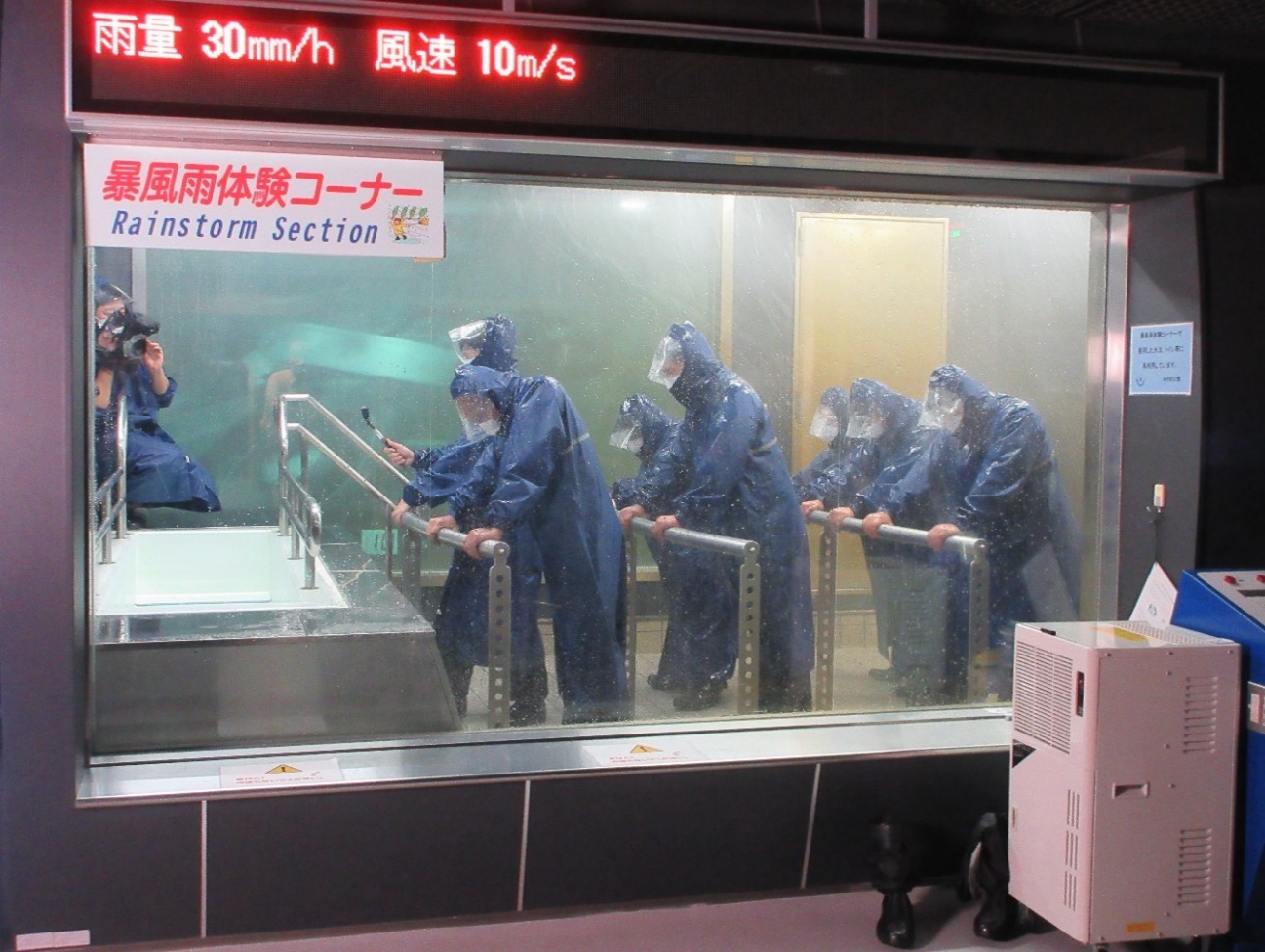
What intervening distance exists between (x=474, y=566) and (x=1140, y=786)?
1.63 m

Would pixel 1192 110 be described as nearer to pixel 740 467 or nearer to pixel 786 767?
pixel 740 467

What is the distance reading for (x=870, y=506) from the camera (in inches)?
145

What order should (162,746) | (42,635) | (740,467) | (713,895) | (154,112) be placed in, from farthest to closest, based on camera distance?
(740,467), (713,895), (162,746), (42,635), (154,112)

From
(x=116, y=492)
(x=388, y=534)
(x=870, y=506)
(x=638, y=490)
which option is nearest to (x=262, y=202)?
(x=116, y=492)

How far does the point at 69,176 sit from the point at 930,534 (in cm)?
235

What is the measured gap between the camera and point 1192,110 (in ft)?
10.5

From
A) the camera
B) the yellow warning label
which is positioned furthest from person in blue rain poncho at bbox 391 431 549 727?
the yellow warning label

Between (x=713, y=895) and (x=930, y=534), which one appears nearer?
(x=713, y=895)

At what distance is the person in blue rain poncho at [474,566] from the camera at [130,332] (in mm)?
611

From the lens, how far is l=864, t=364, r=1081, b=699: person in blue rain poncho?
12.2 feet

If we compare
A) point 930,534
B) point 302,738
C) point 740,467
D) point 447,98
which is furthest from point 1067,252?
point 302,738

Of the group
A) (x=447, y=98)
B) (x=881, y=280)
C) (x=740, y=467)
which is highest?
(x=447, y=98)

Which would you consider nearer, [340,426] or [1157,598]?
[340,426]

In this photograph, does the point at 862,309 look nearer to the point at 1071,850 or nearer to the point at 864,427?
the point at 864,427
